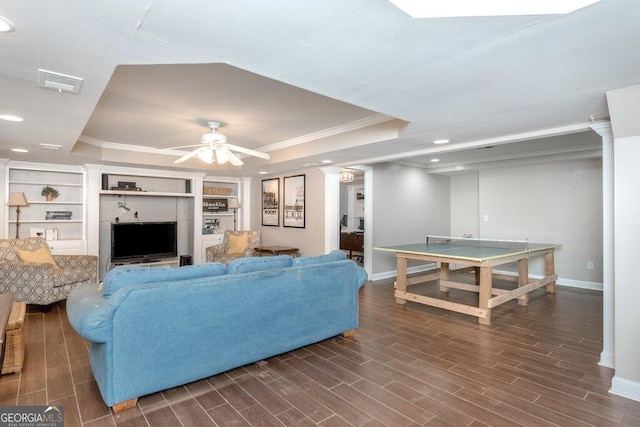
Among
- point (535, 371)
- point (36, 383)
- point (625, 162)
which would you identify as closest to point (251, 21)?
point (625, 162)

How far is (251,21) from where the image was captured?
148 cm

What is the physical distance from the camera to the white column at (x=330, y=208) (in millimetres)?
6020

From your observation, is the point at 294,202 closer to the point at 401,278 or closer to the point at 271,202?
the point at 271,202

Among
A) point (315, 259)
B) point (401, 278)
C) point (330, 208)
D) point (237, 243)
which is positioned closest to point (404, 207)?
point (330, 208)

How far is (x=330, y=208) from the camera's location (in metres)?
6.04

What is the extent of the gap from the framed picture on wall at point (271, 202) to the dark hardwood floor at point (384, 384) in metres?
3.88

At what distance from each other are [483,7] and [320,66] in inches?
33.5

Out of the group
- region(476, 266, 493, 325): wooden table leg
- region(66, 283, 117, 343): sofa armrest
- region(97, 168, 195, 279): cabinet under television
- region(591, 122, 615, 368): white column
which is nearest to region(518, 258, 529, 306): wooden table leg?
region(476, 266, 493, 325): wooden table leg

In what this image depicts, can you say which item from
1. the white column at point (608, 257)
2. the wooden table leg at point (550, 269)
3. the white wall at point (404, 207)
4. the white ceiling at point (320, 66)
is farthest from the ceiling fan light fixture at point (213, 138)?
the wooden table leg at point (550, 269)

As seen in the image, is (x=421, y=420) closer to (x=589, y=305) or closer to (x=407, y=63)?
(x=407, y=63)

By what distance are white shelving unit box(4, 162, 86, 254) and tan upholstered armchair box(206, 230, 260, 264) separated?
7.02ft

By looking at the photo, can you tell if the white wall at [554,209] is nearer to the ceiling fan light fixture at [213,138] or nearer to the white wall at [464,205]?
the white wall at [464,205]

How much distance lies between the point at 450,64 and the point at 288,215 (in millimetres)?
5174

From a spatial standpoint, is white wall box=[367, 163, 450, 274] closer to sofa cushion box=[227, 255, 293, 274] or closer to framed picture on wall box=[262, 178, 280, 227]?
framed picture on wall box=[262, 178, 280, 227]
